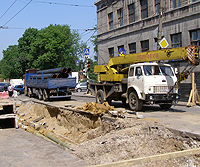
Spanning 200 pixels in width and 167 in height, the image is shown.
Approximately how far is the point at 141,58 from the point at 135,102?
245cm

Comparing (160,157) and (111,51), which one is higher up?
(111,51)

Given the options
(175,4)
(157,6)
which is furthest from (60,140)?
(157,6)

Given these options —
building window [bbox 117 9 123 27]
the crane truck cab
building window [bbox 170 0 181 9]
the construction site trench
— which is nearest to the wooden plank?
the construction site trench

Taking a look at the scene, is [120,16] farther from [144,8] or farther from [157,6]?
[157,6]

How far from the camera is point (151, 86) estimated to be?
35.5ft

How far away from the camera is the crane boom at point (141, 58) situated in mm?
10375

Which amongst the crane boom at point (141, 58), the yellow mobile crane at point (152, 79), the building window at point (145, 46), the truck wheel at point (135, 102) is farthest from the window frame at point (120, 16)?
the truck wheel at point (135, 102)

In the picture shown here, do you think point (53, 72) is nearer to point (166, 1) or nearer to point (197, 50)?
point (166, 1)

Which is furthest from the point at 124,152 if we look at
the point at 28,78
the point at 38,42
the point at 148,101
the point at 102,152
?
the point at 38,42

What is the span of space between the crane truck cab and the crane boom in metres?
0.62

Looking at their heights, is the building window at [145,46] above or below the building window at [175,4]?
below

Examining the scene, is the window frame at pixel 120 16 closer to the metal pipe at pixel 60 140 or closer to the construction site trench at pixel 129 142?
the metal pipe at pixel 60 140

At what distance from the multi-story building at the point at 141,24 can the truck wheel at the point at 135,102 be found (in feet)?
20.6

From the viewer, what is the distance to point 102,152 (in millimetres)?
6387
